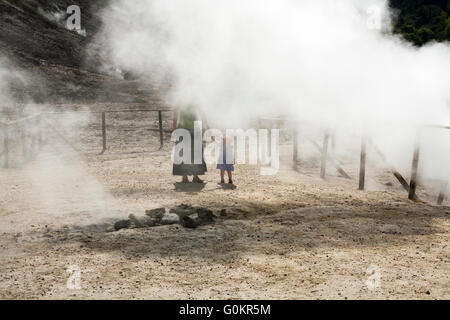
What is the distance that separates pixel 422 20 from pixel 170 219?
87.9 feet

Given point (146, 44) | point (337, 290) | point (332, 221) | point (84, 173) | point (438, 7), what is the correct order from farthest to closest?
point (438, 7)
point (146, 44)
point (84, 173)
point (332, 221)
point (337, 290)

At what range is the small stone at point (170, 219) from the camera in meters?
5.35

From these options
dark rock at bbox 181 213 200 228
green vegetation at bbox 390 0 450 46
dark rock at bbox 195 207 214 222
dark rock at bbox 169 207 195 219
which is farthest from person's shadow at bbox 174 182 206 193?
green vegetation at bbox 390 0 450 46

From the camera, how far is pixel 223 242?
15.7 ft

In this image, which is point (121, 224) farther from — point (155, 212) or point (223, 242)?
point (223, 242)

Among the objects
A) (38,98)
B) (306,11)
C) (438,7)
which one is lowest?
(38,98)

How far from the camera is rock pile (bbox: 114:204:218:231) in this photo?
5223mm

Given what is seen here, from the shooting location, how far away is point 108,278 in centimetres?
389

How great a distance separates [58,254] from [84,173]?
4299 mm

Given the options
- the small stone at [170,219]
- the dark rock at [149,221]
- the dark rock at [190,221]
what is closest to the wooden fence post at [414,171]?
the dark rock at [190,221]

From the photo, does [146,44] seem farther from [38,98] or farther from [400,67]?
[400,67]

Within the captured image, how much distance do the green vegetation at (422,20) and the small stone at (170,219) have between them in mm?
20892

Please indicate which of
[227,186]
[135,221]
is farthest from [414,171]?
[135,221]

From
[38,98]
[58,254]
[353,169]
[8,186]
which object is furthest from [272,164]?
[38,98]
